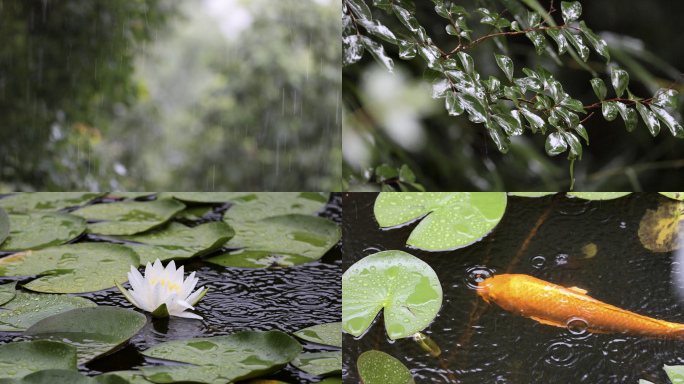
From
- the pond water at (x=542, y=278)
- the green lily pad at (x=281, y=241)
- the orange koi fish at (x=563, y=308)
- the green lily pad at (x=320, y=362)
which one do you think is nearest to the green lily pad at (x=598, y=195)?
the pond water at (x=542, y=278)

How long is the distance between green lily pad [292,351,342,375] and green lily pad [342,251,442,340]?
55 mm

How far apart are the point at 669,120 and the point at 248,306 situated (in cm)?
72

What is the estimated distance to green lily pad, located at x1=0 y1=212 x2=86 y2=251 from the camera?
0.78m

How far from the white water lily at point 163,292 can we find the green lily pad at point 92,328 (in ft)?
0.08

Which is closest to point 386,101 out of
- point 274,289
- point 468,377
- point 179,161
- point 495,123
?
point 495,123

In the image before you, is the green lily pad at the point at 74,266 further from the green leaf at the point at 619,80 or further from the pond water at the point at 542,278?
the green leaf at the point at 619,80

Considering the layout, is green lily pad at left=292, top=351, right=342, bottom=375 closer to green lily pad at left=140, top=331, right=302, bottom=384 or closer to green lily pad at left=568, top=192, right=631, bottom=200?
green lily pad at left=140, top=331, right=302, bottom=384

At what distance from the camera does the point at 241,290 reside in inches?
25.7

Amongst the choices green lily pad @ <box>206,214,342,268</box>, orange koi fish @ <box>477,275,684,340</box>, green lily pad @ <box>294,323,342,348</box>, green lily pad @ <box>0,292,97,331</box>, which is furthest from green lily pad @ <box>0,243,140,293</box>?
orange koi fish @ <box>477,275,684,340</box>

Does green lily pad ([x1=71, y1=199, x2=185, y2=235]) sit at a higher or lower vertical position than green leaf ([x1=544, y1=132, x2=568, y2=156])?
lower

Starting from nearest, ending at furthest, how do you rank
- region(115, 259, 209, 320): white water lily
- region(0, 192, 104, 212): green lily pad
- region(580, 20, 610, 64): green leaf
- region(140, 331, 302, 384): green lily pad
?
1. region(140, 331, 302, 384): green lily pad
2. region(115, 259, 209, 320): white water lily
3. region(580, 20, 610, 64): green leaf
4. region(0, 192, 104, 212): green lily pad

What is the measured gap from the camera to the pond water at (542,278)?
1.70 ft

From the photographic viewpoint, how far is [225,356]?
48 cm

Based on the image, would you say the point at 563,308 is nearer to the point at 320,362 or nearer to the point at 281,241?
the point at 320,362
